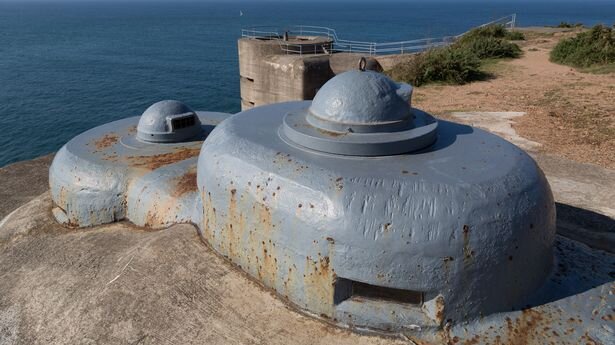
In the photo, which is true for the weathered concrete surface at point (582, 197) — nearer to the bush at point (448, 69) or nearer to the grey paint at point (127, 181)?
the grey paint at point (127, 181)

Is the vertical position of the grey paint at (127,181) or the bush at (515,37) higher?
the bush at (515,37)

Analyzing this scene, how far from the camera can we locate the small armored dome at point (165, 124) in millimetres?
8594

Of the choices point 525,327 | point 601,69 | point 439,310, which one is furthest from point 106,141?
point 601,69

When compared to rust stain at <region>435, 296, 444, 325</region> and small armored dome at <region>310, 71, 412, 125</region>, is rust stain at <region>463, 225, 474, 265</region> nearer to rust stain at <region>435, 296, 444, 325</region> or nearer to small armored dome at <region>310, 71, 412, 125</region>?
rust stain at <region>435, 296, 444, 325</region>

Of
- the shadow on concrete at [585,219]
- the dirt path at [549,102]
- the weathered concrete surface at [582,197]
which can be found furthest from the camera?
the dirt path at [549,102]

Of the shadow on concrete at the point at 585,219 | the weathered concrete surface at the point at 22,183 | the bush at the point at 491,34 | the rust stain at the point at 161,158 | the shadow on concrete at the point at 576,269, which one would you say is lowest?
the weathered concrete surface at the point at 22,183

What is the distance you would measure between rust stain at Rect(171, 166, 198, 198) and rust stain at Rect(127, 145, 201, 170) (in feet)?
2.01

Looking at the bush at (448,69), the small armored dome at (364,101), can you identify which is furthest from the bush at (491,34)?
the small armored dome at (364,101)

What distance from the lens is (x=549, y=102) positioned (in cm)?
1727

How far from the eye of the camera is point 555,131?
1362cm

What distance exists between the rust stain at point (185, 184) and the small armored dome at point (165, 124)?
5.31ft

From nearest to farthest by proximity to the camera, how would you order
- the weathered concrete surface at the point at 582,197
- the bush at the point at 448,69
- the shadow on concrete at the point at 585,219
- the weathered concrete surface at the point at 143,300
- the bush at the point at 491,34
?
the weathered concrete surface at the point at 143,300
the weathered concrete surface at the point at 582,197
the shadow on concrete at the point at 585,219
the bush at the point at 448,69
the bush at the point at 491,34

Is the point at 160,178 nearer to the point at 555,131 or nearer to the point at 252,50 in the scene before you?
the point at 555,131

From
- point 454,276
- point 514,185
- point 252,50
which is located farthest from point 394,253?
point 252,50
